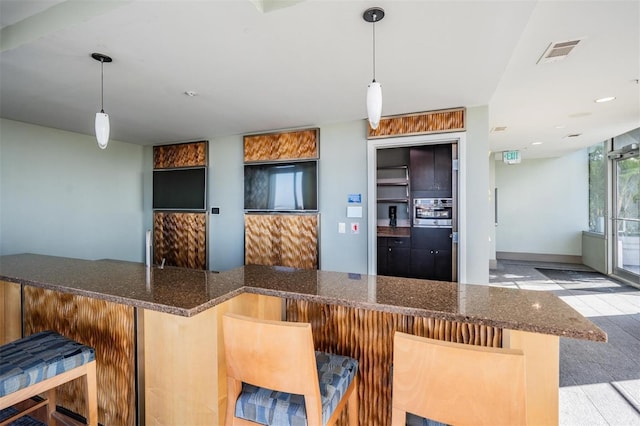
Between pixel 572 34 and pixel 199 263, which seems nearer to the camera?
pixel 572 34

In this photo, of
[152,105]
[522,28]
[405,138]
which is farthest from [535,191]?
[152,105]

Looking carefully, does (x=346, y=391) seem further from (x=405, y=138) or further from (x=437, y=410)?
(x=405, y=138)

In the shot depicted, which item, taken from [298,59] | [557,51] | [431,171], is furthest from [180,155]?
[557,51]

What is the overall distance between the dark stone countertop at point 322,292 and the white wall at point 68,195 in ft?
7.39

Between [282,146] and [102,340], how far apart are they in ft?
9.92

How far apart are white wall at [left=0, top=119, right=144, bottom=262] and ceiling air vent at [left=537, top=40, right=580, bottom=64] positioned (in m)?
5.55

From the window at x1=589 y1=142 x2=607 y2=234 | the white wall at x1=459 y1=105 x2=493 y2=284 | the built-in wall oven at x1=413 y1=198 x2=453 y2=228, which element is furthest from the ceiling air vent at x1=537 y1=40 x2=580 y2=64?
the window at x1=589 y1=142 x2=607 y2=234

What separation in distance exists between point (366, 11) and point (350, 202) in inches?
95.5

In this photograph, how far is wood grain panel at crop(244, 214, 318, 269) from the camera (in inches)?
161

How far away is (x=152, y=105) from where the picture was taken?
10.6ft

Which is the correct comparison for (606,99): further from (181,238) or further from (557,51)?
(181,238)

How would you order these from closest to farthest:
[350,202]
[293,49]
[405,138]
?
[293,49] < [405,138] < [350,202]

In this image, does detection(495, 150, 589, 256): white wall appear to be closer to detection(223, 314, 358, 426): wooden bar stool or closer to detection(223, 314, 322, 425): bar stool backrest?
detection(223, 314, 358, 426): wooden bar stool

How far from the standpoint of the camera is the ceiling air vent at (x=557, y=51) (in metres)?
2.30
